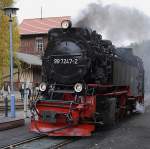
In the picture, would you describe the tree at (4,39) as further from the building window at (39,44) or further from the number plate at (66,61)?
the building window at (39,44)

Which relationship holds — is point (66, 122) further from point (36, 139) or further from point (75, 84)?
point (75, 84)

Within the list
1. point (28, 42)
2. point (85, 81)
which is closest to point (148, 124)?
point (85, 81)

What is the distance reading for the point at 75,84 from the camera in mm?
14156

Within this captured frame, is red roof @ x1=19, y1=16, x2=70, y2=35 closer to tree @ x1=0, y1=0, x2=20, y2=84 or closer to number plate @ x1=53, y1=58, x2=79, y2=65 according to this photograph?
tree @ x1=0, y1=0, x2=20, y2=84

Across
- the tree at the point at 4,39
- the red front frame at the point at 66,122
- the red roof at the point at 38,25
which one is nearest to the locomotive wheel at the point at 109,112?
the red front frame at the point at 66,122

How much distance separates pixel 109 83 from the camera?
51.1ft

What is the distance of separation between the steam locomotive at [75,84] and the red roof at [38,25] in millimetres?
40366

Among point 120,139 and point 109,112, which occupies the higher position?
point 109,112

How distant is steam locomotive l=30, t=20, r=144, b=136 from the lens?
13508 millimetres

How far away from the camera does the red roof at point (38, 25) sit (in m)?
55.9

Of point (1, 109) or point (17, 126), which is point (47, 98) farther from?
point (1, 109)

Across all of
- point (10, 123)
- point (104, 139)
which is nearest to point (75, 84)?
point (104, 139)

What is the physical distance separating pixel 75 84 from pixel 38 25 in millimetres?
43881

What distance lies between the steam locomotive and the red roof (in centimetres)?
4037
